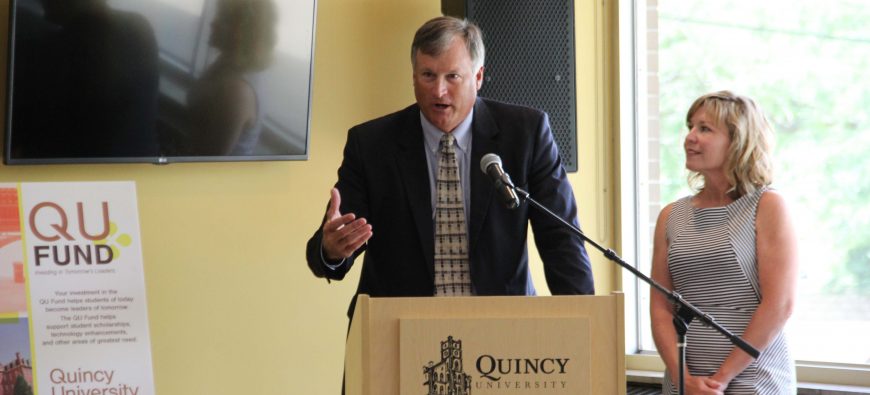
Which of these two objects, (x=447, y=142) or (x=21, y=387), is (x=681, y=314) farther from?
(x=21, y=387)

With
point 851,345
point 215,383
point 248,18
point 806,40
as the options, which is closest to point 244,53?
point 248,18

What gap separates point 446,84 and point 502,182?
2.13 feet

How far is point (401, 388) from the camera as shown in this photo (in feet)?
6.54

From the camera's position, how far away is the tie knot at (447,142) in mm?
2803

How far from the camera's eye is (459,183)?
2756 millimetres

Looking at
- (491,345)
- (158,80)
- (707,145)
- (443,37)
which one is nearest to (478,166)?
(443,37)

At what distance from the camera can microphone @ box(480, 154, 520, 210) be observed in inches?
84.0

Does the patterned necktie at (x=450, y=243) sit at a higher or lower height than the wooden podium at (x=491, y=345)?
higher

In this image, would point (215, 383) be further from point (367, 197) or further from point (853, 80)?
point (853, 80)

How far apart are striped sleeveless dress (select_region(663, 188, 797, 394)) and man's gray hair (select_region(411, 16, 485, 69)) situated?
0.82 meters

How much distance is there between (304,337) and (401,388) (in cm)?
198

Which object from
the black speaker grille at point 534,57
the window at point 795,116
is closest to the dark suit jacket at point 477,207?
the black speaker grille at point 534,57

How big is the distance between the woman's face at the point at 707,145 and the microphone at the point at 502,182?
3.26 ft

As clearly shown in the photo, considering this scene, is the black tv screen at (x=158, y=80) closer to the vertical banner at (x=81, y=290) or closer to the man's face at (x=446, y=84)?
the vertical banner at (x=81, y=290)
